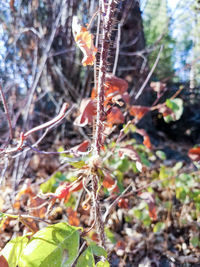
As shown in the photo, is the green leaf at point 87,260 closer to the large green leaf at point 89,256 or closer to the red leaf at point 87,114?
the large green leaf at point 89,256

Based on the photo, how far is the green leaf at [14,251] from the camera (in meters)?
0.56

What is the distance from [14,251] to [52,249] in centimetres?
11

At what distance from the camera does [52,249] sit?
558 mm

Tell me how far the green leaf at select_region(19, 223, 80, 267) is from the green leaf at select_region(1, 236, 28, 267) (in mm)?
31

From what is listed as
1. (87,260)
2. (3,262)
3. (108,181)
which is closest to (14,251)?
(3,262)

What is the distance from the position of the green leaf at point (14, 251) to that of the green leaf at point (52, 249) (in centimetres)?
3

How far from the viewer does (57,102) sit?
2.50 metres

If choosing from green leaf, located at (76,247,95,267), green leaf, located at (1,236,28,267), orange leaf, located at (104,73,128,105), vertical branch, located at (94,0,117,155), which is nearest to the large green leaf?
green leaf, located at (76,247,95,267)

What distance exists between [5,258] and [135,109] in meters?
0.85

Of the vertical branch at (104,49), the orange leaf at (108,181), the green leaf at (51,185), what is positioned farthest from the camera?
the green leaf at (51,185)

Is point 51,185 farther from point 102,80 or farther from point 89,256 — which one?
point 102,80

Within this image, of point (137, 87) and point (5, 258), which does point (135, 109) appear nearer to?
point (5, 258)

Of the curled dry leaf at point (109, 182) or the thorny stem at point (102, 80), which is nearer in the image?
the thorny stem at point (102, 80)

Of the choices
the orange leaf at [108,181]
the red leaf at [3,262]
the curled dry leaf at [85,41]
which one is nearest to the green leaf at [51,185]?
the orange leaf at [108,181]
